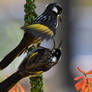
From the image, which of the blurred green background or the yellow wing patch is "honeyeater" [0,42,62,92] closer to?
the yellow wing patch

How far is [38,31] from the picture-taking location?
11.9 inches

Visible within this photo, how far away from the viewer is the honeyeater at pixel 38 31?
0.30 meters

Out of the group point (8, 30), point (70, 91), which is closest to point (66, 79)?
point (70, 91)

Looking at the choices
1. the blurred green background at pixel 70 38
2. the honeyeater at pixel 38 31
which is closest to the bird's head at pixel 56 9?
the honeyeater at pixel 38 31

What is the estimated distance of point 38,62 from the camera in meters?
0.32

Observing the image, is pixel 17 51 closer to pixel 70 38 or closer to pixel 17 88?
pixel 17 88

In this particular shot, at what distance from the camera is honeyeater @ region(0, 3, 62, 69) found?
0.30 meters

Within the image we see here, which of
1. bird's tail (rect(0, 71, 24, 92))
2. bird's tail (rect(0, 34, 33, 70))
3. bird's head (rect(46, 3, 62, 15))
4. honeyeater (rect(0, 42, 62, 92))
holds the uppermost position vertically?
bird's head (rect(46, 3, 62, 15))

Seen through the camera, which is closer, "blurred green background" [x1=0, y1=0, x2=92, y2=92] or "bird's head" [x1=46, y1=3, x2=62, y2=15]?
"bird's head" [x1=46, y1=3, x2=62, y2=15]

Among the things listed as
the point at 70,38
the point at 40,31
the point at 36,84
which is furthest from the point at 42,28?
the point at 70,38

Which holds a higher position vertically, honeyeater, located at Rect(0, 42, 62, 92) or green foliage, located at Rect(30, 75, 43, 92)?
honeyeater, located at Rect(0, 42, 62, 92)

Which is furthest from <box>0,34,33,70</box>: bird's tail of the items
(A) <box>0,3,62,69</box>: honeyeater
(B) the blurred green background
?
(B) the blurred green background

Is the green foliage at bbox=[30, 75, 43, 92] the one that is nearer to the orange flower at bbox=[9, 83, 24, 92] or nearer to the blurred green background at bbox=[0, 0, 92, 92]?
the orange flower at bbox=[9, 83, 24, 92]

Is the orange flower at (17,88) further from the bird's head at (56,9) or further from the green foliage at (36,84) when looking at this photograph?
the bird's head at (56,9)
